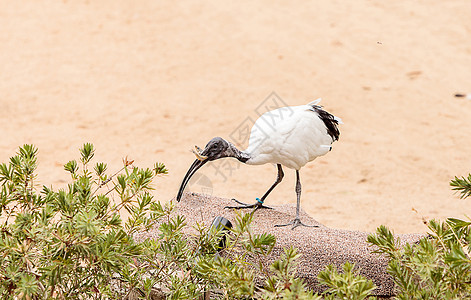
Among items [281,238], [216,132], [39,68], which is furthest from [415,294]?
[39,68]

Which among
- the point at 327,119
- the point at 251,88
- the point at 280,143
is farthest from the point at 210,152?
the point at 251,88

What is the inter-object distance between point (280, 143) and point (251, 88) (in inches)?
152

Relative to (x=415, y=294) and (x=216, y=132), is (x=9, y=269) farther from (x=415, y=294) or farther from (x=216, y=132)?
(x=216, y=132)

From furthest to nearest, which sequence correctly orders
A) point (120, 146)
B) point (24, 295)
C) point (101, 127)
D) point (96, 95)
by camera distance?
point (96, 95)
point (101, 127)
point (120, 146)
point (24, 295)

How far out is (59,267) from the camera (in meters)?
1.70

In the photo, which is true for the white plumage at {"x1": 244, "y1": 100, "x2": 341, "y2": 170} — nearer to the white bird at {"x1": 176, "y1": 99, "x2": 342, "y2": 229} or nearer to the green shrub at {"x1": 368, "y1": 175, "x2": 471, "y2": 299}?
the white bird at {"x1": 176, "y1": 99, "x2": 342, "y2": 229}

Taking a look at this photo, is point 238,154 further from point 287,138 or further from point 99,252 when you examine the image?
point 99,252

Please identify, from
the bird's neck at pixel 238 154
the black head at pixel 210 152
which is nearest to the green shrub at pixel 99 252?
the black head at pixel 210 152

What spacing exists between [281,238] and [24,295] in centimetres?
170

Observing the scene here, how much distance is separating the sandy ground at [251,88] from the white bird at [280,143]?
95 cm

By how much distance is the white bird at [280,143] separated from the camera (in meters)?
3.20

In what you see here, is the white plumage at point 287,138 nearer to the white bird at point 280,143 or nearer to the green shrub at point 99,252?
the white bird at point 280,143

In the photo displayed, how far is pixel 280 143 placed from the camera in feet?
10.6

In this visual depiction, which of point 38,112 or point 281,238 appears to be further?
point 38,112
